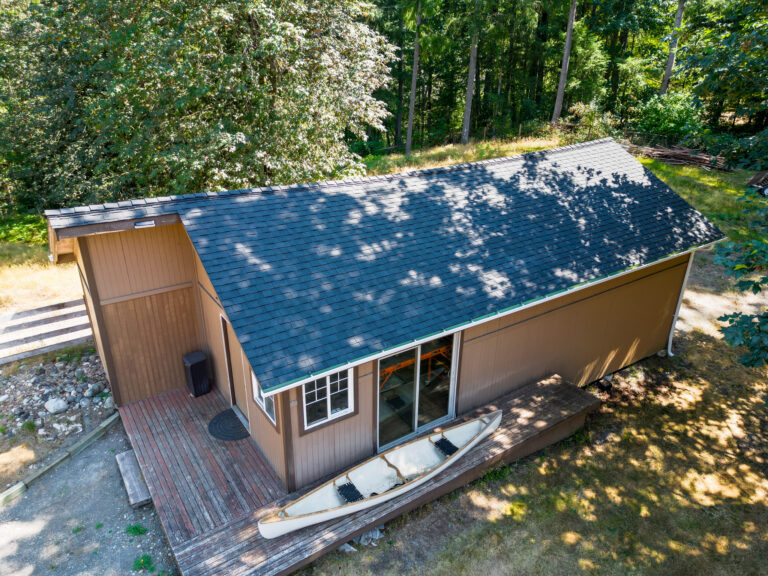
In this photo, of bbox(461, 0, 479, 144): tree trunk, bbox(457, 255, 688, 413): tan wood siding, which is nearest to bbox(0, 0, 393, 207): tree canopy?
bbox(457, 255, 688, 413): tan wood siding

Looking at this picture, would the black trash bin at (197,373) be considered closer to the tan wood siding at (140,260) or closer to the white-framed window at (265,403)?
the tan wood siding at (140,260)

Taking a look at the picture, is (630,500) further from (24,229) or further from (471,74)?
(471,74)

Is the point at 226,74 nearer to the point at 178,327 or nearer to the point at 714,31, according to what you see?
the point at 178,327

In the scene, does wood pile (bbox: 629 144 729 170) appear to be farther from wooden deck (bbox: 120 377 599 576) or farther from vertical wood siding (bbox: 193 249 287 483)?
vertical wood siding (bbox: 193 249 287 483)

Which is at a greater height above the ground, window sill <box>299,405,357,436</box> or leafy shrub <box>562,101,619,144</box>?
leafy shrub <box>562,101,619,144</box>

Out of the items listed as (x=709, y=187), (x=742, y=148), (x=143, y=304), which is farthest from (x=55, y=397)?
(x=709, y=187)
